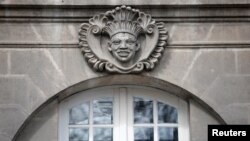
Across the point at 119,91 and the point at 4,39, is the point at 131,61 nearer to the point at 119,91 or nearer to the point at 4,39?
the point at 119,91

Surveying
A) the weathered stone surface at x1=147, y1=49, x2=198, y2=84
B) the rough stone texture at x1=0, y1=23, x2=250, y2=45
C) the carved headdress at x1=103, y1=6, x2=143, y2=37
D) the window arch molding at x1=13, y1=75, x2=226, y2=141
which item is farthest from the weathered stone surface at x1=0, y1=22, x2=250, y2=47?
the window arch molding at x1=13, y1=75, x2=226, y2=141

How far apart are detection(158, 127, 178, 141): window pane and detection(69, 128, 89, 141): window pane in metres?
0.85

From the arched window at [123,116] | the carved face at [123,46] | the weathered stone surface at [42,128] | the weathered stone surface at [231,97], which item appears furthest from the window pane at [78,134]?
the weathered stone surface at [231,97]

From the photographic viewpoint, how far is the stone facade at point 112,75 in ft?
26.9

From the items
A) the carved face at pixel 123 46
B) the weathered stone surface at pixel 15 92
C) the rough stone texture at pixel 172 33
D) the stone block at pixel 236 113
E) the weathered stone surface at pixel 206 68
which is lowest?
the stone block at pixel 236 113

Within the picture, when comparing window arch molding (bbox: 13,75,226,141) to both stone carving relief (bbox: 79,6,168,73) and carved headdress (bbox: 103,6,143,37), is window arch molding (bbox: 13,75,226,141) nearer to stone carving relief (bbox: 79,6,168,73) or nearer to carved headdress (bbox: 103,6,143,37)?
stone carving relief (bbox: 79,6,168,73)

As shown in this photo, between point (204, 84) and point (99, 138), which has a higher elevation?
point (204, 84)

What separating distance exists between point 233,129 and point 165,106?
95 centimetres

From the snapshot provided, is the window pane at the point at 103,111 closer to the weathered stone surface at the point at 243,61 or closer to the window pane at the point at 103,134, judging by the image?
the window pane at the point at 103,134

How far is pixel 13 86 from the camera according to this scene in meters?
8.23

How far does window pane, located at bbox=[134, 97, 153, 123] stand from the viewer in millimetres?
8509

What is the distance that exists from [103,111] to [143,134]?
0.53 metres

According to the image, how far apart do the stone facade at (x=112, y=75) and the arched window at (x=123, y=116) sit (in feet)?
0.76

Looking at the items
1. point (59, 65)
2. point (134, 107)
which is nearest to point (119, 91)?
point (134, 107)
